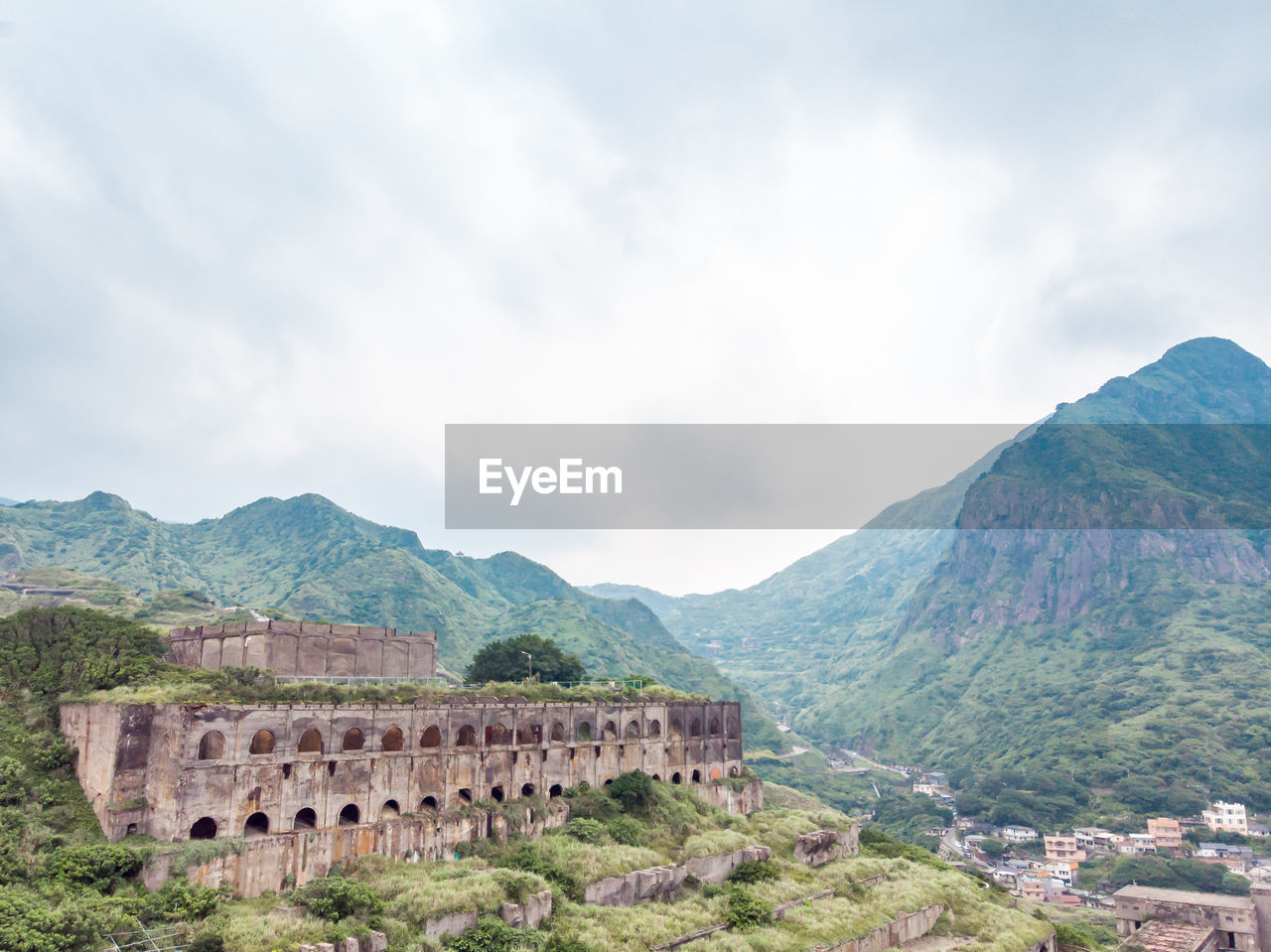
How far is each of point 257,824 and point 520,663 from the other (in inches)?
1330

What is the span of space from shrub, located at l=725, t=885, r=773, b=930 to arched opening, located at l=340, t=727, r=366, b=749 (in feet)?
64.5

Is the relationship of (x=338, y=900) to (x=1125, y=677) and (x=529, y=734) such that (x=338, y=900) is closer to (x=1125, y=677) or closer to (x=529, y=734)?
(x=529, y=734)

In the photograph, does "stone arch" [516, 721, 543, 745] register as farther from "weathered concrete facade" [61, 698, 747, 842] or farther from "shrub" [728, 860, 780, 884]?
"shrub" [728, 860, 780, 884]

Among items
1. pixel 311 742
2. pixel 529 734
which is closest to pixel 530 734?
pixel 529 734

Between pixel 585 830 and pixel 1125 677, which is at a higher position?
pixel 585 830

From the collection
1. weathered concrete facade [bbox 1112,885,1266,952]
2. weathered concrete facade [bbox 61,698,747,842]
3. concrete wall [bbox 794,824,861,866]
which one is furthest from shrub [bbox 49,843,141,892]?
weathered concrete facade [bbox 1112,885,1266,952]

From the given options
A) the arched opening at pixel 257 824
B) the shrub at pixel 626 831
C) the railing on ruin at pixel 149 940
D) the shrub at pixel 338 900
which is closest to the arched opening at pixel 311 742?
the arched opening at pixel 257 824

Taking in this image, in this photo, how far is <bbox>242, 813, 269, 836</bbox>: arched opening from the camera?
3400cm

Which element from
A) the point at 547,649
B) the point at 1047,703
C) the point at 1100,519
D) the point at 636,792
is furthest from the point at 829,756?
the point at 636,792

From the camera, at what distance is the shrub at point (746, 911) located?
132 ft

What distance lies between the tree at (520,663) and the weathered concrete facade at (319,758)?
17.5 m

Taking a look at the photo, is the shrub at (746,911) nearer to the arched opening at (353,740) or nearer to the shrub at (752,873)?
the shrub at (752,873)

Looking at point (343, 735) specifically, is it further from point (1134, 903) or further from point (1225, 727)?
point (1225, 727)

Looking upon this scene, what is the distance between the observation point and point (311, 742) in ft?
122
